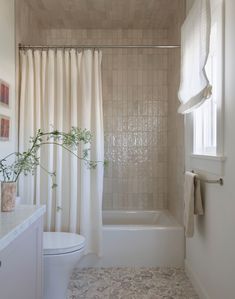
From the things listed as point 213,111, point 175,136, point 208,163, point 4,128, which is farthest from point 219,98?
point 4,128

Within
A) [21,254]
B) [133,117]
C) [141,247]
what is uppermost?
[133,117]

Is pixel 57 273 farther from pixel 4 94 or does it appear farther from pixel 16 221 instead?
pixel 4 94

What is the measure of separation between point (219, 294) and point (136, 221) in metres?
1.73

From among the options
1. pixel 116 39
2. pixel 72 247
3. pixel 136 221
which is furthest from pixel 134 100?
pixel 72 247

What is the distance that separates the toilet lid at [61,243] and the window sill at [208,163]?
40.5 inches

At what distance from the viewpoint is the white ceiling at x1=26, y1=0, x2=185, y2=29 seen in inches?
117

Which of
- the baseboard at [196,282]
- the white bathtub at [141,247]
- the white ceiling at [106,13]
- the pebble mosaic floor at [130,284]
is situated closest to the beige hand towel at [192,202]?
the baseboard at [196,282]

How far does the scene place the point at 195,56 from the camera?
6.88ft

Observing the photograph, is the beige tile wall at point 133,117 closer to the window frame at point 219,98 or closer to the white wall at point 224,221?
the white wall at point 224,221

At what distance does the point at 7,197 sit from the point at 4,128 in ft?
2.12

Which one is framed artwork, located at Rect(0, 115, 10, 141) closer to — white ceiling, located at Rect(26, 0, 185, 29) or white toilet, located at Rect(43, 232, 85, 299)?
white toilet, located at Rect(43, 232, 85, 299)

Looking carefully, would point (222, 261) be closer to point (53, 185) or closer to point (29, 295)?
point (29, 295)

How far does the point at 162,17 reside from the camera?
3.31 m

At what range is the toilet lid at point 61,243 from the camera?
2.08 meters
